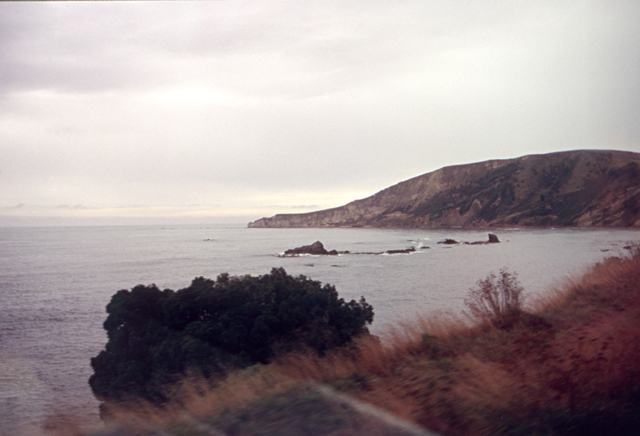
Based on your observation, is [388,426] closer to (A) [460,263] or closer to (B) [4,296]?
(B) [4,296]

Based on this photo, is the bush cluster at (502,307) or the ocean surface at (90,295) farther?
the ocean surface at (90,295)

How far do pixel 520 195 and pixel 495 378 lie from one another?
410ft

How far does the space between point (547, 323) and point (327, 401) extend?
470 cm

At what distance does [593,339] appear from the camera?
16.9 ft

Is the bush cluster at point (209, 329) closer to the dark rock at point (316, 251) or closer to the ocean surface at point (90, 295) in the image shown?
the ocean surface at point (90, 295)

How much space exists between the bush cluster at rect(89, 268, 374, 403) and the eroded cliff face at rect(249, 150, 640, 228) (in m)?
91.1

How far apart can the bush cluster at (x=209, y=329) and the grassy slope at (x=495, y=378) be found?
1.69m

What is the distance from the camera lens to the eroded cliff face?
95.6m

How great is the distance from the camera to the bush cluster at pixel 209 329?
8852 millimetres

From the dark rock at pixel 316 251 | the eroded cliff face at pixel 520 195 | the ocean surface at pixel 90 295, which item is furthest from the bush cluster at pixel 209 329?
the eroded cliff face at pixel 520 195

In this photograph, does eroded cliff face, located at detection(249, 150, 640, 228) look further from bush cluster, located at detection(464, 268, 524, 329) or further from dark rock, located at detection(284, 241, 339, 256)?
bush cluster, located at detection(464, 268, 524, 329)

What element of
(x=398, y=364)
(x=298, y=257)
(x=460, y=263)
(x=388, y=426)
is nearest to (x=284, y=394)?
(x=388, y=426)

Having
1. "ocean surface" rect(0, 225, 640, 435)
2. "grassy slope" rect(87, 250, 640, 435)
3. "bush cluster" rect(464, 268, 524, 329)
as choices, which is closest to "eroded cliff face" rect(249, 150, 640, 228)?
"ocean surface" rect(0, 225, 640, 435)

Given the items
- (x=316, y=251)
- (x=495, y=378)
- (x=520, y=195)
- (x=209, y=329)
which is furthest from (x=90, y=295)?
(x=520, y=195)
